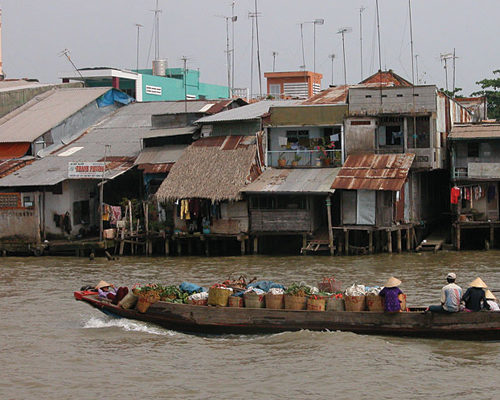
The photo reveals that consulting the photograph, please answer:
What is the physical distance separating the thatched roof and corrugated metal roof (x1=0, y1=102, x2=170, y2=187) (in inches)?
112

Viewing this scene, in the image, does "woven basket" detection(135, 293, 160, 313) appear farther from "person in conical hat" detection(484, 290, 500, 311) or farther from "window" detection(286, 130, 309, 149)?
"window" detection(286, 130, 309, 149)

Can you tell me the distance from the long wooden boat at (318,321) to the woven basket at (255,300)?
180mm

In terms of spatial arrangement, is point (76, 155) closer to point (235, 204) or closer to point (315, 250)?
point (235, 204)

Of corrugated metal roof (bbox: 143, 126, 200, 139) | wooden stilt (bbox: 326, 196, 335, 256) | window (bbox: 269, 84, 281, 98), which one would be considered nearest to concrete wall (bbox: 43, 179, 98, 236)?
corrugated metal roof (bbox: 143, 126, 200, 139)

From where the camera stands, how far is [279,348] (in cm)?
1581

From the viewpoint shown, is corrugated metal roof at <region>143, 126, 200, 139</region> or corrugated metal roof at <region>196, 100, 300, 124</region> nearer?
corrugated metal roof at <region>196, 100, 300, 124</region>

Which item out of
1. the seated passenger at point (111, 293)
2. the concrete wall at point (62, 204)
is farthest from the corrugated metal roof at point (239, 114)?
the seated passenger at point (111, 293)

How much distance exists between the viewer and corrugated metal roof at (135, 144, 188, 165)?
32125 millimetres

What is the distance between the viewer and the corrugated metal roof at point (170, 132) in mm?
32834

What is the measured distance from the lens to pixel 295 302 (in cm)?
1655

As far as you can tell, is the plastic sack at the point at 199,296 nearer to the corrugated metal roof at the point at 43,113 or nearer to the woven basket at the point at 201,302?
the woven basket at the point at 201,302

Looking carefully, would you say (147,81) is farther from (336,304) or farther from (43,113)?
(336,304)

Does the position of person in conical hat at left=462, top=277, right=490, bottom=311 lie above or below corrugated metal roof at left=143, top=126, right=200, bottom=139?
below

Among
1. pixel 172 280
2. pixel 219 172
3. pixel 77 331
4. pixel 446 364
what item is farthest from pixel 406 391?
pixel 219 172
